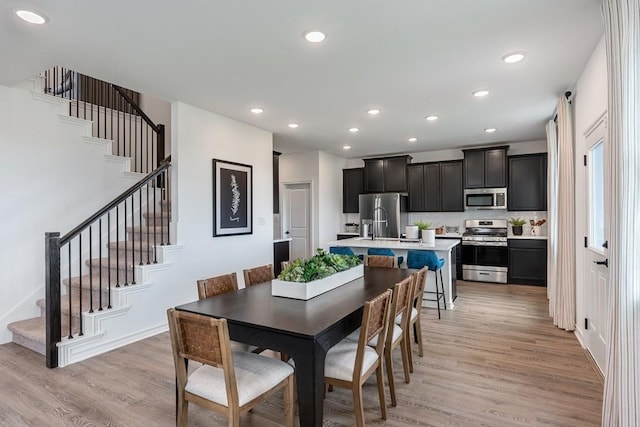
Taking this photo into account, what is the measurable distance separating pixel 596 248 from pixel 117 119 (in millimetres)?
6322

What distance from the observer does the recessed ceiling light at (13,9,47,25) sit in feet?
7.60

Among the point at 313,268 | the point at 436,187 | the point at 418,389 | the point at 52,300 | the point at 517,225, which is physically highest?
the point at 436,187

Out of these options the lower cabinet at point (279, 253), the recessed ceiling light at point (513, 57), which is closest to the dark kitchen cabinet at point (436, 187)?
the lower cabinet at point (279, 253)

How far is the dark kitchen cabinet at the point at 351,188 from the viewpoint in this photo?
8.08 metres

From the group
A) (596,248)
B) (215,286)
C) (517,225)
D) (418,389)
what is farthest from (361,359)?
(517,225)

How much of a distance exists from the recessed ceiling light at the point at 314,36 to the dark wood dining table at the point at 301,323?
1959mm

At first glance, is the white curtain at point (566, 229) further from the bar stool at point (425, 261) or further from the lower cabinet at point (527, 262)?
the lower cabinet at point (527, 262)

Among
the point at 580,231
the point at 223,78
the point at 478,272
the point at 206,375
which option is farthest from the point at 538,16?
the point at 478,272

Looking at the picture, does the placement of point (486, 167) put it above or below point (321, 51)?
below

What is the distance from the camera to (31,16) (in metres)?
2.37

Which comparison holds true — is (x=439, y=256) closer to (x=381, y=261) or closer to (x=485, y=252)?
(x=381, y=261)

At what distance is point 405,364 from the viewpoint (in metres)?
2.75

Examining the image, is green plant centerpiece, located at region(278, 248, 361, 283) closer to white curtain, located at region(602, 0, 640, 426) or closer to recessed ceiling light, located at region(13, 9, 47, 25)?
white curtain, located at region(602, 0, 640, 426)

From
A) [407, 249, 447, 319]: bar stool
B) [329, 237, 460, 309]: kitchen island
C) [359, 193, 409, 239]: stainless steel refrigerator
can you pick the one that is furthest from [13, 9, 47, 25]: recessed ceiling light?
[359, 193, 409, 239]: stainless steel refrigerator
